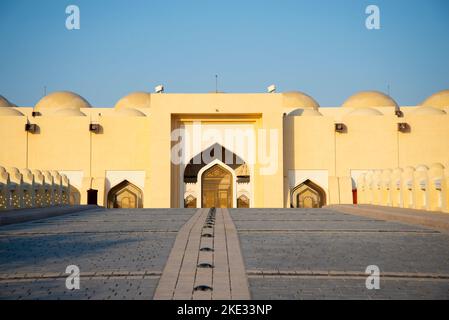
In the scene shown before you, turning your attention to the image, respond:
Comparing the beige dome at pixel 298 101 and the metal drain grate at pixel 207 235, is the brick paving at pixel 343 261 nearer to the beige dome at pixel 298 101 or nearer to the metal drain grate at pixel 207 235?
the metal drain grate at pixel 207 235

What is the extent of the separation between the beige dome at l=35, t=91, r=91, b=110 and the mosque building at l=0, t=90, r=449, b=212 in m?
9.43

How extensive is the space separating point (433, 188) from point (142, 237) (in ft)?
23.6

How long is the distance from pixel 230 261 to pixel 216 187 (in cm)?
1756

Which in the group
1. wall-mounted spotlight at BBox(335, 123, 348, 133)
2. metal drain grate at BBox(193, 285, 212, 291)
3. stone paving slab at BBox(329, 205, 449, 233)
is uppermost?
wall-mounted spotlight at BBox(335, 123, 348, 133)

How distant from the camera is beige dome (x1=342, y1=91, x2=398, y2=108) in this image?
3206cm

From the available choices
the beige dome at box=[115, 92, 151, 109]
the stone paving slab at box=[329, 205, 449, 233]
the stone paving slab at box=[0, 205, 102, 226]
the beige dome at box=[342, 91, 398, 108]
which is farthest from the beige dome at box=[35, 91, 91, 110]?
the stone paving slab at box=[329, 205, 449, 233]

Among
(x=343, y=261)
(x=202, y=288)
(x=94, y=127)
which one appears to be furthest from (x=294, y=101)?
(x=202, y=288)

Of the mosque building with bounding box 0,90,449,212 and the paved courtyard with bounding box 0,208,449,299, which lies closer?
the paved courtyard with bounding box 0,208,449,299

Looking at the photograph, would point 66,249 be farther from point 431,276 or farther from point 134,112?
point 134,112

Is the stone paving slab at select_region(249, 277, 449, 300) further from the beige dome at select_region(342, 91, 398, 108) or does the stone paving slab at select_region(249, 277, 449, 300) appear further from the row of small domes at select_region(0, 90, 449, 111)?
the beige dome at select_region(342, 91, 398, 108)

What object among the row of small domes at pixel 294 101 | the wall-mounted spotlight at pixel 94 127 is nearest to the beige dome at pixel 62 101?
the row of small domes at pixel 294 101

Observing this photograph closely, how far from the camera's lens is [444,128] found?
23344mm

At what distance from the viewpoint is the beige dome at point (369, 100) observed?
3206cm

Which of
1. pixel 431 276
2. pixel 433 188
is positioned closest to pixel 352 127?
pixel 433 188
